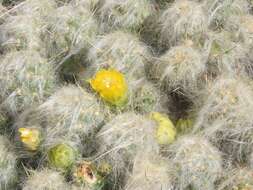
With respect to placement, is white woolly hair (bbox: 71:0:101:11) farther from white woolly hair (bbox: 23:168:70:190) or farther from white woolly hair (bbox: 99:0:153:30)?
white woolly hair (bbox: 23:168:70:190)

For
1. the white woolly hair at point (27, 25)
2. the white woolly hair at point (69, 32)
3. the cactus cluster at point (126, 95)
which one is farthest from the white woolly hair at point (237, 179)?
the white woolly hair at point (27, 25)

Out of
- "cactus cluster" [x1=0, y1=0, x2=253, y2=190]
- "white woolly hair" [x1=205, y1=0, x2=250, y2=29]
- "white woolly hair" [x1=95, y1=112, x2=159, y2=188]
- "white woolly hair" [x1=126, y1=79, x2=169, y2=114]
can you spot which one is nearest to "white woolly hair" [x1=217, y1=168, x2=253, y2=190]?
"cactus cluster" [x1=0, y1=0, x2=253, y2=190]

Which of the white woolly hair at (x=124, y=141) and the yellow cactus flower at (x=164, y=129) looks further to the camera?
the yellow cactus flower at (x=164, y=129)

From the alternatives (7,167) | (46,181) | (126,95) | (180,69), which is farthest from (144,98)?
(7,167)

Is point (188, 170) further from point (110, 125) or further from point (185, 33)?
point (185, 33)

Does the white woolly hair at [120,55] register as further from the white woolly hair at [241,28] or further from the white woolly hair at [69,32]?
the white woolly hair at [241,28]

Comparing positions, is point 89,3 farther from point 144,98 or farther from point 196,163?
point 196,163
